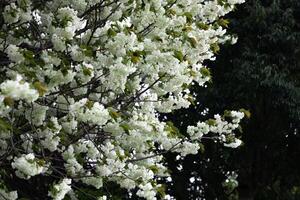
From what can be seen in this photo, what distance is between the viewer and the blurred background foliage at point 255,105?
9.30m

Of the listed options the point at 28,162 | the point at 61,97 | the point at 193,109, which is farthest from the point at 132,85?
Result: the point at 193,109

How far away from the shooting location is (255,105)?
32.6 feet

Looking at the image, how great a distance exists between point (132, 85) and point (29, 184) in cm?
163

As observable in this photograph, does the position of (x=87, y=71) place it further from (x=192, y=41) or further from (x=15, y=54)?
(x=192, y=41)

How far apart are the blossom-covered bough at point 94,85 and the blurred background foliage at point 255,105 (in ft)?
13.2

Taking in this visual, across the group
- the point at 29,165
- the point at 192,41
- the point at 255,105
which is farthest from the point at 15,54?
the point at 255,105

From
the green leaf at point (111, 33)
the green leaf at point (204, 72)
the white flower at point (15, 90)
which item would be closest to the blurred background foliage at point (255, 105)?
the green leaf at point (204, 72)

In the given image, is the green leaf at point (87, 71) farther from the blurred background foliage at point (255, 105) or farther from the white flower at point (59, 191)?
the blurred background foliage at point (255, 105)

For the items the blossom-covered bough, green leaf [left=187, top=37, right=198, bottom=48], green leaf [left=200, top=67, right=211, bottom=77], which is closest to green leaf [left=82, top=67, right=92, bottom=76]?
the blossom-covered bough

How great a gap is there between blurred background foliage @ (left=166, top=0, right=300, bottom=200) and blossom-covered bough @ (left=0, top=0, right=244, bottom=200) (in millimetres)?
4024

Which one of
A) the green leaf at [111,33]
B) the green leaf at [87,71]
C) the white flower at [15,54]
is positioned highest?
the green leaf at [111,33]

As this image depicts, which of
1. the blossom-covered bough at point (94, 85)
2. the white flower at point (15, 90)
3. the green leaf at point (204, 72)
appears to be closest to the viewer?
the white flower at point (15, 90)

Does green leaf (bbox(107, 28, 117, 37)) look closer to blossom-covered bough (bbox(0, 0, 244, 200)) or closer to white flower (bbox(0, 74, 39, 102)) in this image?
blossom-covered bough (bbox(0, 0, 244, 200))

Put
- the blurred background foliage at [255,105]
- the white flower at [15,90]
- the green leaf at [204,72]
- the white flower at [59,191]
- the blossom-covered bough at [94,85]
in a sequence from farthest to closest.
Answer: the blurred background foliage at [255,105]
the green leaf at [204,72]
the blossom-covered bough at [94,85]
the white flower at [59,191]
the white flower at [15,90]
